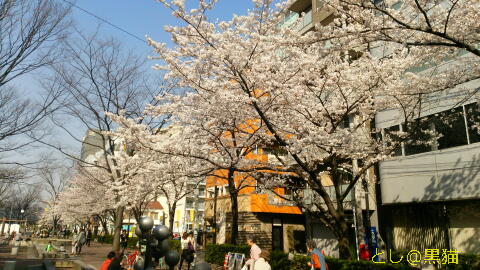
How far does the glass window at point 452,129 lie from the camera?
12703 mm

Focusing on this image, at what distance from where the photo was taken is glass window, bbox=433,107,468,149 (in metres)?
12.7

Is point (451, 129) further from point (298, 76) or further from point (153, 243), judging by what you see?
point (153, 243)

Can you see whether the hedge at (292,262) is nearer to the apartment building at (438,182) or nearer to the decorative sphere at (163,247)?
the decorative sphere at (163,247)

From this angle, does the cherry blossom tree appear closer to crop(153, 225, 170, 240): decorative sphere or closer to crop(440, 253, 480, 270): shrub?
crop(153, 225, 170, 240): decorative sphere

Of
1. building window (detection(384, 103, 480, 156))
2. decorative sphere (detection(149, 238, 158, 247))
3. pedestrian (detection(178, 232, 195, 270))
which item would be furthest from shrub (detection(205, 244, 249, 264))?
decorative sphere (detection(149, 238, 158, 247))

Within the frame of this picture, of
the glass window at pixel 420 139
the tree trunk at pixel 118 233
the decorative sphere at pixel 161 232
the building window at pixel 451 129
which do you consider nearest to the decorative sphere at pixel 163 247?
the decorative sphere at pixel 161 232

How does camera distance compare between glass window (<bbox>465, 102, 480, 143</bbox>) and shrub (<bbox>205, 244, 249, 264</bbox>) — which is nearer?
glass window (<bbox>465, 102, 480, 143</bbox>)

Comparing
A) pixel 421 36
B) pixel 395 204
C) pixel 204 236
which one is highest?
pixel 421 36

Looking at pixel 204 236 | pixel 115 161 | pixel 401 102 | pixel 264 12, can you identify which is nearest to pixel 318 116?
pixel 401 102

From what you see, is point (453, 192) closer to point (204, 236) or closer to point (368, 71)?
point (368, 71)

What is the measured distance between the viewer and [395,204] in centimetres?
1495

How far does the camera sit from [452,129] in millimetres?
13109

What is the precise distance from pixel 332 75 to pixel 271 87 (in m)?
1.74

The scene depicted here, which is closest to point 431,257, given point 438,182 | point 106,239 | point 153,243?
point 438,182
